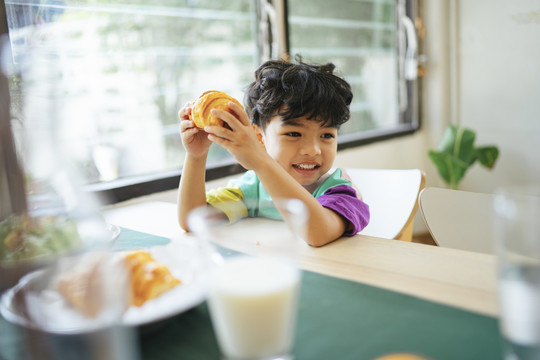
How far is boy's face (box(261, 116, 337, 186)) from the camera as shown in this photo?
1135 mm

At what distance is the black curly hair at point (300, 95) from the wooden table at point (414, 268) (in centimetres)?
34

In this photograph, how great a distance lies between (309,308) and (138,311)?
0.69 feet

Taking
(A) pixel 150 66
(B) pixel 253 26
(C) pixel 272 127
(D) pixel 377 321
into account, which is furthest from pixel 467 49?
(D) pixel 377 321

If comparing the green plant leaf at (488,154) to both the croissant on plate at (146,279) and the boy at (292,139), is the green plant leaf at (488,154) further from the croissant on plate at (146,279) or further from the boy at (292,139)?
the croissant on plate at (146,279)

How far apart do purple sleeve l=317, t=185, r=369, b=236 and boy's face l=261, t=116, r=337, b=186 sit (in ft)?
0.36

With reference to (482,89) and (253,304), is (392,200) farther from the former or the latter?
(482,89)

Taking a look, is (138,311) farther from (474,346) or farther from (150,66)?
(150,66)

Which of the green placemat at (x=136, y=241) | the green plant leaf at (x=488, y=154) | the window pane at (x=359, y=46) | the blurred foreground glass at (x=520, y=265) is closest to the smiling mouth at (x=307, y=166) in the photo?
the green placemat at (x=136, y=241)

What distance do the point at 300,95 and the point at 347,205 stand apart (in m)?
0.30

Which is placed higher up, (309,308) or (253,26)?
(253,26)

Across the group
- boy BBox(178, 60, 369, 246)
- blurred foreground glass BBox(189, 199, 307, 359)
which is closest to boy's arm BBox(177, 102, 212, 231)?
boy BBox(178, 60, 369, 246)

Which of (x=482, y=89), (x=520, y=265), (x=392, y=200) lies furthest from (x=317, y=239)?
(x=482, y=89)

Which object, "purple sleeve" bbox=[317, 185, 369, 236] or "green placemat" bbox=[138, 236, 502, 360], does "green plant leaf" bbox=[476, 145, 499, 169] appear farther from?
"green placemat" bbox=[138, 236, 502, 360]

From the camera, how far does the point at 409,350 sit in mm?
488
